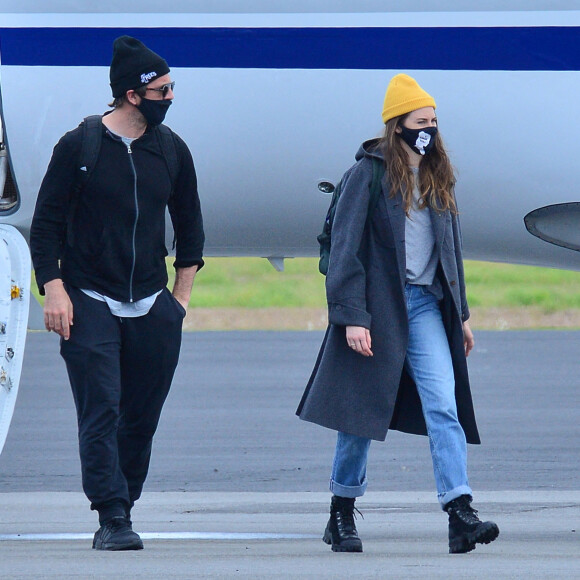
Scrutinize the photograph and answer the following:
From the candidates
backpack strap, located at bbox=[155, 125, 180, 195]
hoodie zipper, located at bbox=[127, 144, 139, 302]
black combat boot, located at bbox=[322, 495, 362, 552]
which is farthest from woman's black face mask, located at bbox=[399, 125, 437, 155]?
black combat boot, located at bbox=[322, 495, 362, 552]

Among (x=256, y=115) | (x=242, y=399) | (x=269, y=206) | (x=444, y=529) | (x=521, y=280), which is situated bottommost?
(x=521, y=280)

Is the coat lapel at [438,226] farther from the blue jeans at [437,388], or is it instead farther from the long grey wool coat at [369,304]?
the blue jeans at [437,388]

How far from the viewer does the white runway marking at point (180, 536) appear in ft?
16.9

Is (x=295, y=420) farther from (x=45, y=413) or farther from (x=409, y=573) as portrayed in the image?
(x=409, y=573)

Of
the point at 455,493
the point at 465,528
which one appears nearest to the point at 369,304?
the point at 455,493

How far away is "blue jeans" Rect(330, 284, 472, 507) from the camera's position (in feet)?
14.7

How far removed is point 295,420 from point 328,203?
5.27 m

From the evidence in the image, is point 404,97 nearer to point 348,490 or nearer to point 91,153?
point 91,153

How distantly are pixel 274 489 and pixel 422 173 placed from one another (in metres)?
2.89

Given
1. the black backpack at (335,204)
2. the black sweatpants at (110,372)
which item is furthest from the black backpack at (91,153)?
the black backpack at (335,204)

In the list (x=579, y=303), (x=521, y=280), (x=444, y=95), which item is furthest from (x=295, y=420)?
(x=521, y=280)

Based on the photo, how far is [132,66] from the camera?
454 cm

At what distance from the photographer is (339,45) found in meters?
4.92

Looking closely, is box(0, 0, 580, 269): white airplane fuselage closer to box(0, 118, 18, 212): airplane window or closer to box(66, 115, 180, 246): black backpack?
box(0, 118, 18, 212): airplane window
